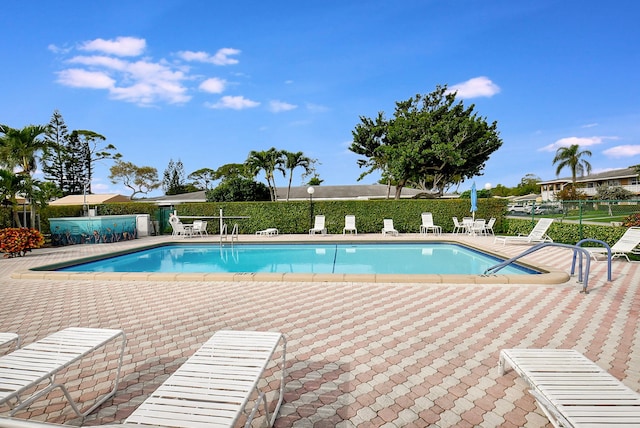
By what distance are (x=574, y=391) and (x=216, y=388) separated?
88.6 inches

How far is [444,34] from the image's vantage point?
1466 centimetres

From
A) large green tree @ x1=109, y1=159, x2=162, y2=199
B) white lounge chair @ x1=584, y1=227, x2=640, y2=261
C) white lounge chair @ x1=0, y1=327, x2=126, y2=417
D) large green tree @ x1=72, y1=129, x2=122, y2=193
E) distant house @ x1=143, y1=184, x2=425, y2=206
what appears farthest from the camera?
large green tree @ x1=109, y1=159, x2=162, y2=199

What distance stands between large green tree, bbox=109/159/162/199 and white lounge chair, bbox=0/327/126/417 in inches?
2243

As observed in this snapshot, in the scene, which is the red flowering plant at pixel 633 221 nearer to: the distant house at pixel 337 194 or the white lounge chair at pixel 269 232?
the white lounge chair at pixel 269 232

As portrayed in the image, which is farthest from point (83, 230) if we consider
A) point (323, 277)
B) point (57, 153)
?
point (57, 153)

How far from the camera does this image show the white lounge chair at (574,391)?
180 cm

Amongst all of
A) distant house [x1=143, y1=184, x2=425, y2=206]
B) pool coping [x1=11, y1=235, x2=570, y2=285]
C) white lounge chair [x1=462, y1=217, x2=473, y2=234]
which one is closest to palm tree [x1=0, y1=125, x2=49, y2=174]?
pool coping [x1=11, y1=235, x2=570, y2=285]

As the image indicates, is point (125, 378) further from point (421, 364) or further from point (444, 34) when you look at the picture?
point (444, 34)

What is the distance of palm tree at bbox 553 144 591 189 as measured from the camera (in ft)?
157

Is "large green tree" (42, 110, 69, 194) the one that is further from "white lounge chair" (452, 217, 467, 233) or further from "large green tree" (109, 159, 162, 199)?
"white lounge chair" (452, 217, 467, 233)

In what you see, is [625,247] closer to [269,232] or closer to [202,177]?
[269,232]

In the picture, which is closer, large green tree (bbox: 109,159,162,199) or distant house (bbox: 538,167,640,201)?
distant house (bbox: 538,167,640,201)

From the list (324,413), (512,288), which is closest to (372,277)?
(512,288)

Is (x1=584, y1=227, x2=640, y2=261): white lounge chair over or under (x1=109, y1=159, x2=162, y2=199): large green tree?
under
